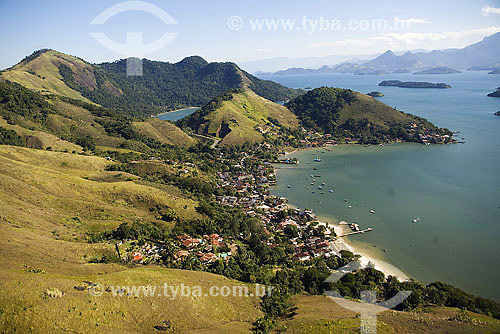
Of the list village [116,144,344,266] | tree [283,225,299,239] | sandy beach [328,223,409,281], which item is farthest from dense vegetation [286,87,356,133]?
sandy beach [328,223,409,281]

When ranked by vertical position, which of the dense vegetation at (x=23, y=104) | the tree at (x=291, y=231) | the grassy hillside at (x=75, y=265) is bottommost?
the tree at (x=291, y=231)

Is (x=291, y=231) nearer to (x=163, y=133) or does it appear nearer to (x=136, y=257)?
(x=136, y=257)

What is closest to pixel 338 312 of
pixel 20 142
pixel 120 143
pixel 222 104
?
pixel 20 142

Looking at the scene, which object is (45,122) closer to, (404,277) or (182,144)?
(182,144)

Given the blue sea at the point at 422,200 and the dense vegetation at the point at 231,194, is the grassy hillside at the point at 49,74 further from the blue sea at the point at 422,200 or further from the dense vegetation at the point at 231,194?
the blue sea at the point at 422,200

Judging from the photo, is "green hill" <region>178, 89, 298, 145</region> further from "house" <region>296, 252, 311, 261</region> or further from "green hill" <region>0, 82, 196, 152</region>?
"house" <region>296, 252, 311, 261</region>

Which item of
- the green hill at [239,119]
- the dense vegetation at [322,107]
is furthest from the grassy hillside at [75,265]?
the dense vegetation at [322,107]

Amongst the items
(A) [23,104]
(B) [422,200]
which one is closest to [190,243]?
(B) [422,200]
